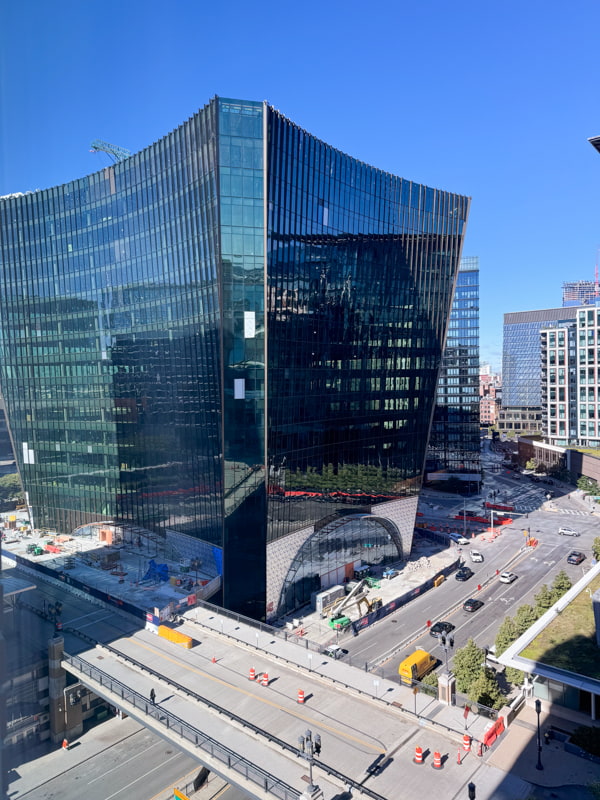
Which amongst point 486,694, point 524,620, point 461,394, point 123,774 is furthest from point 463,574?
point 461,394

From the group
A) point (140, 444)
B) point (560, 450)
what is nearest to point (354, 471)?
point (140, 444)

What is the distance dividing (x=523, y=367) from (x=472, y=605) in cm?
14647

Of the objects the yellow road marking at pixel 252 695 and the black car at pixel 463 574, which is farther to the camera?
the black car at pixel 463 574

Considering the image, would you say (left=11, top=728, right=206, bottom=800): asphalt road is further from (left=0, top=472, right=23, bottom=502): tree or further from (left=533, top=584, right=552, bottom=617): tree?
(left=0, top=472, right=23, bottom=502): tree

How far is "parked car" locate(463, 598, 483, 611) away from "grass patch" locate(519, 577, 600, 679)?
43.7ft

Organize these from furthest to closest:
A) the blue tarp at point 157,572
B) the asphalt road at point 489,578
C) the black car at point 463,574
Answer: the black car at point 463,574 → the blue tarp at point 157,572 → the asphalt road at point 489,578

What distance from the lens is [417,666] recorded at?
125ft

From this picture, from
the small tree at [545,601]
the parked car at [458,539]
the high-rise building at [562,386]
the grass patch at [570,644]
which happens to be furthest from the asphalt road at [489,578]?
the high-rise building at [562,386]

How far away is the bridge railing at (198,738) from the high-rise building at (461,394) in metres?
83.8

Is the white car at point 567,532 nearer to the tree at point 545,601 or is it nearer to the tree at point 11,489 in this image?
the tree at point 545,601

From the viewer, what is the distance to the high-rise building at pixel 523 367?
569 ft

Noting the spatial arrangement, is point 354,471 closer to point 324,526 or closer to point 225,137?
point 324,526

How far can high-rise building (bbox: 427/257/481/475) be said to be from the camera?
105m

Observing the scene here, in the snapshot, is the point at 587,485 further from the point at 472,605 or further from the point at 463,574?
the point at 472,605
